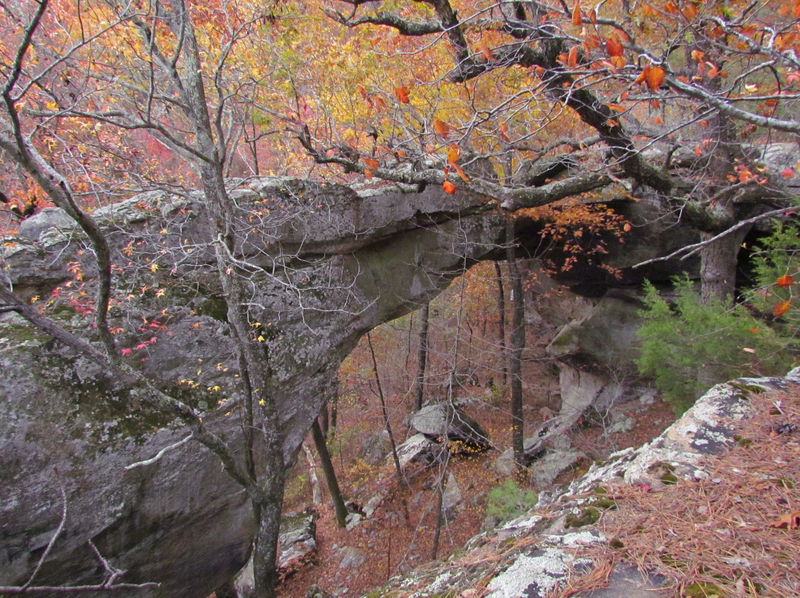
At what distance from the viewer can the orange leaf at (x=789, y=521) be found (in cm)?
161

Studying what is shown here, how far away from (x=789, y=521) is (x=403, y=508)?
940 cm

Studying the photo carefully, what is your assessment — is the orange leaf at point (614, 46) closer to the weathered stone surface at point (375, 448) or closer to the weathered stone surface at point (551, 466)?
the weathered stone surface at point (551, 466)

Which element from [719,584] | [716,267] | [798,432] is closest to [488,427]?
[716,267]

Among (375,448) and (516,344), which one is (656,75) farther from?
(375,448)

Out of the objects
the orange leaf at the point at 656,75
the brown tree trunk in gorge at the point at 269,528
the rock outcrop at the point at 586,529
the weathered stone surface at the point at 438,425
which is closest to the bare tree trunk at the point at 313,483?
the weathered stone surface at the point at 438,425

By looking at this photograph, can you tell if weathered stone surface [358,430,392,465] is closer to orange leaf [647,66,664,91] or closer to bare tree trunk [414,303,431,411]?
bare tree trunk [414,303,431,411]

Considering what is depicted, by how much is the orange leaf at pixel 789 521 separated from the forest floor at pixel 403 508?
5.37 meters

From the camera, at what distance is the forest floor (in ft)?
27.1

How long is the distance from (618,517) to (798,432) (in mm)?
1394

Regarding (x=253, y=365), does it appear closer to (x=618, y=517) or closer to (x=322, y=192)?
(x=322, y=192)

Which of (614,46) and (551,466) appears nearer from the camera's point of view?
(614,46)

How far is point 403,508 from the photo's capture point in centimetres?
971

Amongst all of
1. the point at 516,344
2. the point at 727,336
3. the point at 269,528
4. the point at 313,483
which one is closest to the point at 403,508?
the point at 313,483

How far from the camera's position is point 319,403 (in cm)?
548
